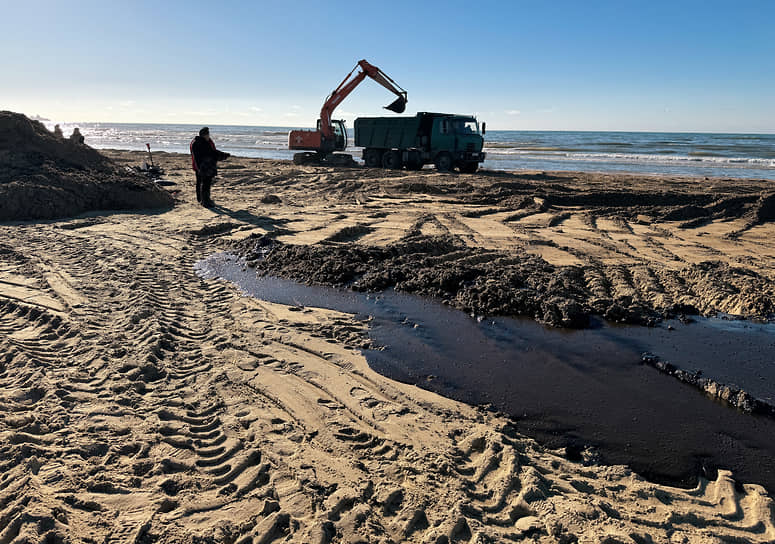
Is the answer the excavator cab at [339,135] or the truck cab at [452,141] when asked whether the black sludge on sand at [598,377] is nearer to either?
the truck cab at [452,141]

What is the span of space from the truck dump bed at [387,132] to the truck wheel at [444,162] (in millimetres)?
1302

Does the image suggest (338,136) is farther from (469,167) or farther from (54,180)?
(54,180)

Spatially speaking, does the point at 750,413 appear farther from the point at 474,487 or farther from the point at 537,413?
the point at 474,487

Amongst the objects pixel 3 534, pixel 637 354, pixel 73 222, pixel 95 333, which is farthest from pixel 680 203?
pixel 73 222

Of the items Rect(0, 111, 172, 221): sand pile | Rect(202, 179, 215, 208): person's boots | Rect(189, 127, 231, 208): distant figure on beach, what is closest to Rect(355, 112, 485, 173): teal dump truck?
Rect(189, 127, 231, 208): distant figure on beach

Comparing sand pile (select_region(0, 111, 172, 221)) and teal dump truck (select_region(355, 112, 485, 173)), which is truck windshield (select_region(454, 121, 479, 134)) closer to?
teal dump truck (select_region(355, 112, 485, 173))

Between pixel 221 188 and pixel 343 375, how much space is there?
1220 centimetres

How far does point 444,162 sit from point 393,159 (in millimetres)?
2561

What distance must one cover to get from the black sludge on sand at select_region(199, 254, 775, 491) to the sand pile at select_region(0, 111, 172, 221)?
7.13 m

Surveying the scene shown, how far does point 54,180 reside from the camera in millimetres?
10664

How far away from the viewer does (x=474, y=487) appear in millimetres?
2650

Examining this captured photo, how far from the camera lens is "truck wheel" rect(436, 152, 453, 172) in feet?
61.2

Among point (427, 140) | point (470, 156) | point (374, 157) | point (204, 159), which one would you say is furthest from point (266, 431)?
point (374, 157)

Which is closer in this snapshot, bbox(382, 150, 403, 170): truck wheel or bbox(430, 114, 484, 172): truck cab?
bbox(430, 114, 484, 172): truck cab
